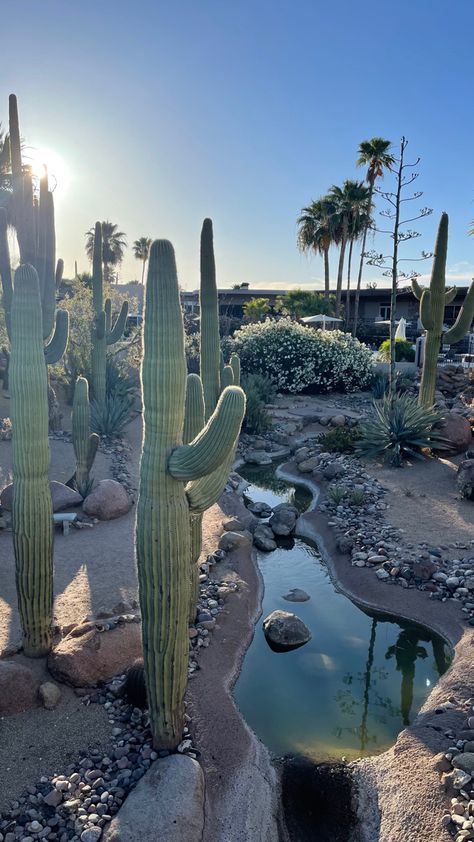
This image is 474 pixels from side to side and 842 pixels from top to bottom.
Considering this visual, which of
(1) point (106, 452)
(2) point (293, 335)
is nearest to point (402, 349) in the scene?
(2) point (293, 335)

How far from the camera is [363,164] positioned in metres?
26.2

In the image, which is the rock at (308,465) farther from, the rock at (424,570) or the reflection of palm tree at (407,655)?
the reflection of palm tree at (407,655)

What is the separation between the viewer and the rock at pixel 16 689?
4.26 meters

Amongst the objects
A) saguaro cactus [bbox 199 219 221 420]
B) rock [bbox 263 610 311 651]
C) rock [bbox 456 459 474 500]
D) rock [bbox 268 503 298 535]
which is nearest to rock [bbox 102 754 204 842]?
rock [bbox 263 610 311 651]

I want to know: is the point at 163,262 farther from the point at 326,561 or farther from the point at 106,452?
the point at 106,452

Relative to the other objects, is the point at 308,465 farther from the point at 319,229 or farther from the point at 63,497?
the point at 319,229

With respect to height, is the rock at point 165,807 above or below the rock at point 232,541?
above

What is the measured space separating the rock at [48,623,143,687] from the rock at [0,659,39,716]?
25 centimetres

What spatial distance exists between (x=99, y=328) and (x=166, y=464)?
8927 millimetres

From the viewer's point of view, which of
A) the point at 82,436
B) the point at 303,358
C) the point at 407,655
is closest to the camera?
the point at 407,655

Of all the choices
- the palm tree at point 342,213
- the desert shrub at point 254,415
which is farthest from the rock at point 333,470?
Result: the palm tree at point 342,213

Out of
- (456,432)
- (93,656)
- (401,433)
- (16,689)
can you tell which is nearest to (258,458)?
(401,433)

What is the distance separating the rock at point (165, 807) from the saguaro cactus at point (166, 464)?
1.56 feet

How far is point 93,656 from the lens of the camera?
4.66 meters
